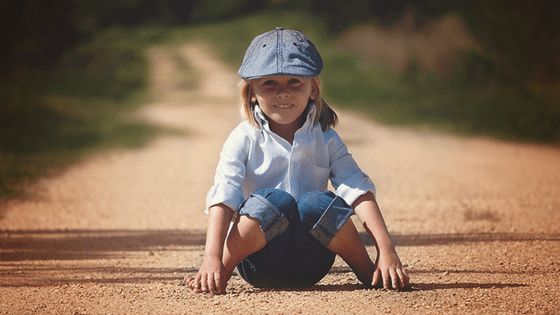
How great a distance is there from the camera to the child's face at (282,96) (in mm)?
2961

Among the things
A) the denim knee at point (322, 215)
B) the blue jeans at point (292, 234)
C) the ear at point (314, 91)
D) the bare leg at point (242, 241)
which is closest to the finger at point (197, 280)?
the bare leg at point (242, 241)

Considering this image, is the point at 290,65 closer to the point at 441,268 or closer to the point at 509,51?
the point at 441,268

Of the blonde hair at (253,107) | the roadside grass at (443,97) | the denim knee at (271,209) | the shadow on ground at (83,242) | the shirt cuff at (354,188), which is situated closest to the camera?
the denim knee at (271,209)

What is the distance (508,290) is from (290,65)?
1.48 metres

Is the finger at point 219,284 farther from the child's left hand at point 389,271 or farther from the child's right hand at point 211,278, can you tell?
the child's left hand at point 389,271

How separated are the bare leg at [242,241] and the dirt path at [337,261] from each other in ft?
0.61

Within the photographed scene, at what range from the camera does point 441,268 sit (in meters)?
3.52

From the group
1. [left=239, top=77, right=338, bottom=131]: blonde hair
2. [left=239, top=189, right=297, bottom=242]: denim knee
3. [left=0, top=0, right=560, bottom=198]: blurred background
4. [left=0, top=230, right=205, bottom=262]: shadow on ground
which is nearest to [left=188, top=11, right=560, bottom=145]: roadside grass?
[left=0, top=0, right=560, bottom=198]: blurred background

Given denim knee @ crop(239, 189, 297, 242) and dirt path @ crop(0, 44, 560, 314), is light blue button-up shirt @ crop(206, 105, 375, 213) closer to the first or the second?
denim knee @ crop(239, 189, 297, 242)

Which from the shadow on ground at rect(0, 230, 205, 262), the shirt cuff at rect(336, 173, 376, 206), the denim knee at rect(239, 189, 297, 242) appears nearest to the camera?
the denim knee at rect(239, 189, 297, 242)

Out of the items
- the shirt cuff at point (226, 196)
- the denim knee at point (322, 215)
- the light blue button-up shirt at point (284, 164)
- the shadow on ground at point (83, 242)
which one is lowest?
the shadow on ground at point (83, 242)

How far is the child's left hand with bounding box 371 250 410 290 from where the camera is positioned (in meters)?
2.84

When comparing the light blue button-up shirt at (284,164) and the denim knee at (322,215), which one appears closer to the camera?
the denim knee at (322,215)

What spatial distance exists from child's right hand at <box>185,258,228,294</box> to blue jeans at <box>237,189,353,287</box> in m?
0.24
